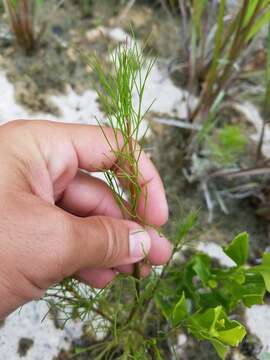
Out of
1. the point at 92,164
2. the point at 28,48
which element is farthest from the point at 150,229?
the point at 28,48

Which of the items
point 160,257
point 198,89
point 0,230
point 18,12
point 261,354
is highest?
point 18,12

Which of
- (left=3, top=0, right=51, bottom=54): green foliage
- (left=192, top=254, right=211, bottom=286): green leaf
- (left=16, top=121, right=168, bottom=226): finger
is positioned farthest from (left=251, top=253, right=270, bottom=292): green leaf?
(left=3, top=0, right=51, bottom=54): green foliage

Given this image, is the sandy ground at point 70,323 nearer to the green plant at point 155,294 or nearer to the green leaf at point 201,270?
the green plant at point 155,294

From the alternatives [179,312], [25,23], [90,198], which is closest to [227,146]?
[90,198]

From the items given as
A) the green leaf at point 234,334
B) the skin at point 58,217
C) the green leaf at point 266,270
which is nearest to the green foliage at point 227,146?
the skin at point 58,217

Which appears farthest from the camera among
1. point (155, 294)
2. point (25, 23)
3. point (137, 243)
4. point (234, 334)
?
point (25, 23)

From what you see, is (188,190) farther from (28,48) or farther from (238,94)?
(28,48)

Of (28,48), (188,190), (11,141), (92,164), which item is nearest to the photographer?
(11,141)

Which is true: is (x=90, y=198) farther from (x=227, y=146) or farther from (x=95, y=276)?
(x=227, y=146)
